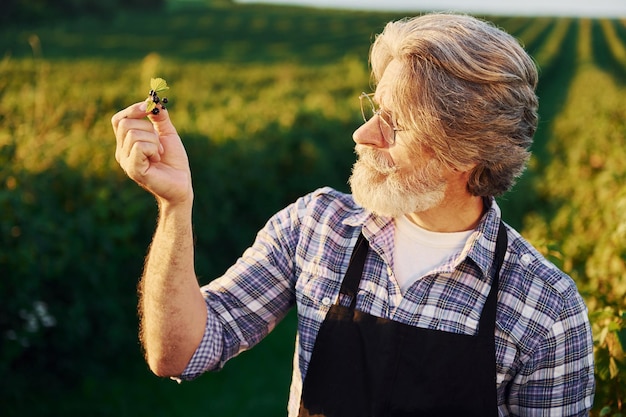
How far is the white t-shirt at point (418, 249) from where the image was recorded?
2.13 m

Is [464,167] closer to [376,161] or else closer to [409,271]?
[376,161]

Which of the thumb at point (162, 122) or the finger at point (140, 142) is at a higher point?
the thumb at point (162, 122)

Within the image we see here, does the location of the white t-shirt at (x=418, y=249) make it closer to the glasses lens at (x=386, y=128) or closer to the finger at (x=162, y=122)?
the glasses lens at (x=386, y=128)

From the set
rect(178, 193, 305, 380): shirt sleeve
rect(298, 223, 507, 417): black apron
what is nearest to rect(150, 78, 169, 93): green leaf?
rect(178, 193, 305, 380): shirt sleeve

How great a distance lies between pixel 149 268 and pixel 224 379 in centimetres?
371

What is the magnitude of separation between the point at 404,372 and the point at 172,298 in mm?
673

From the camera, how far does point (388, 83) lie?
7.21ft

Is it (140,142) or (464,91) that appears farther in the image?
(464,91)

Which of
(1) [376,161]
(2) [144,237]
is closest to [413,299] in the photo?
(1) [376,161]

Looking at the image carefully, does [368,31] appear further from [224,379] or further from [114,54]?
[224,379]

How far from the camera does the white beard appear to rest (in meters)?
2.11

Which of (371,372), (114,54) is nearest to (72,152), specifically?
(371,372)

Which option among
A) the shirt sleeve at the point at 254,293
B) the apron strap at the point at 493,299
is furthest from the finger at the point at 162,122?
the apron strap at the point at 493,299

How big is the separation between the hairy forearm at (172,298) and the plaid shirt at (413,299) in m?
0.06
